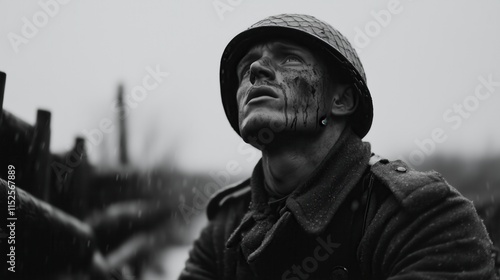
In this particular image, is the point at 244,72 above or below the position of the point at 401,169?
above

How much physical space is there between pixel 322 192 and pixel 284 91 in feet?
1.89

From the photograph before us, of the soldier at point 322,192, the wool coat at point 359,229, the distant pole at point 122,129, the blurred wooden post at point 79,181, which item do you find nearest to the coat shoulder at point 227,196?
the soldier at point 322,192

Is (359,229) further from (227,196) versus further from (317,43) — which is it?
(227,196)

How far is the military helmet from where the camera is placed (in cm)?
329

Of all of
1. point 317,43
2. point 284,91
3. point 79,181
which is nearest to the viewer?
point 284,91

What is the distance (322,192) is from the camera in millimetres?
3082

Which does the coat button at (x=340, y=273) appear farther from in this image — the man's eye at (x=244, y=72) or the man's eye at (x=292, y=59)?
the man's eye at (x=244, y=72)

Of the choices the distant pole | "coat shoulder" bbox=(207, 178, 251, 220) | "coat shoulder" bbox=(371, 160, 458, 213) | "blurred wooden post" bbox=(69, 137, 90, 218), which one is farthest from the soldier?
the distant pole

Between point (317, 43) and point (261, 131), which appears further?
point (317, 43)

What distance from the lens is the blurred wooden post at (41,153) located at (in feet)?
11.2

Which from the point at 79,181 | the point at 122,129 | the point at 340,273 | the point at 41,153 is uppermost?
the point at 41,153

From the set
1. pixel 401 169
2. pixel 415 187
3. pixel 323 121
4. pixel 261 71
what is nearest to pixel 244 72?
pixel 261 71

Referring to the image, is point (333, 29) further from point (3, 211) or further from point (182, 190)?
point (182, 190)

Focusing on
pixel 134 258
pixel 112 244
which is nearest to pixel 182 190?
pixel 134 258
